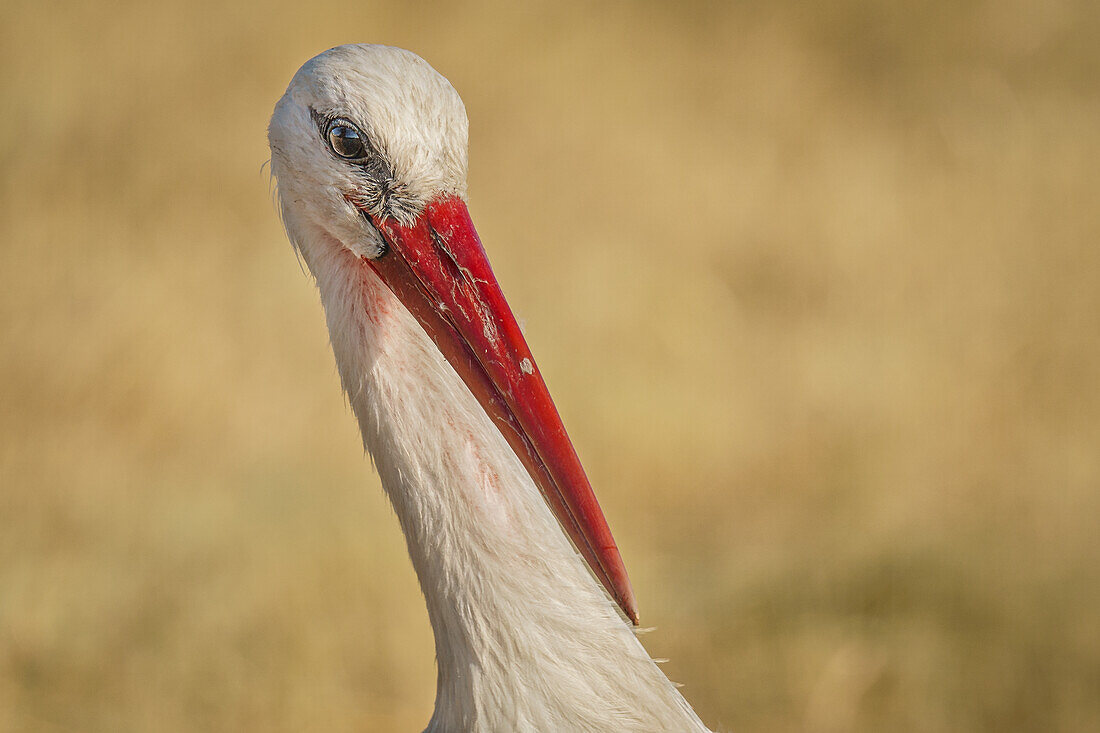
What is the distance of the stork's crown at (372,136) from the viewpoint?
132cm

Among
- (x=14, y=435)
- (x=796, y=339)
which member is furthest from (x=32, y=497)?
(x=796, y=339)

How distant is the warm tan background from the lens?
320 cm

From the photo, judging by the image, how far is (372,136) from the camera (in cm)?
133

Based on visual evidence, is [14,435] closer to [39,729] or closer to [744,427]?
[39,729]

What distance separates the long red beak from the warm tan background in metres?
1.95

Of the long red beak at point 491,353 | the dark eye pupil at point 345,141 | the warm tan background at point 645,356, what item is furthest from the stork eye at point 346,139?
the warm tan background at point 645,356

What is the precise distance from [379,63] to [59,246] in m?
3.36

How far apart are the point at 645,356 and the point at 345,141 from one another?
261 cm

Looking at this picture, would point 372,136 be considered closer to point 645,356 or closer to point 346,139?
point 346,139

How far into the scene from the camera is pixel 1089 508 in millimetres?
3311

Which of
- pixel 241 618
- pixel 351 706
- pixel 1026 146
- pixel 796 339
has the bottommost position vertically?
pixel 351 706

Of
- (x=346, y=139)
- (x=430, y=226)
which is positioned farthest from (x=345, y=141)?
(x=430, y=226)

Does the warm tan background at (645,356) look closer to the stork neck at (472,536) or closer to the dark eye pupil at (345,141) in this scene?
the stork neck at (472,536)

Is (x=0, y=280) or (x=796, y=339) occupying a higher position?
(x=0, y=280)
